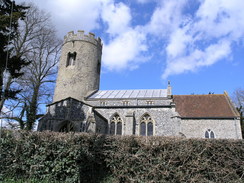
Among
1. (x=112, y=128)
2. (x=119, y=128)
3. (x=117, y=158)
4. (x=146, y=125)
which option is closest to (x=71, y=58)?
(x=112, y=128)

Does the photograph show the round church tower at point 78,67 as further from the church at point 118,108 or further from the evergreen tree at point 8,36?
the evergreen tree at point 8,36

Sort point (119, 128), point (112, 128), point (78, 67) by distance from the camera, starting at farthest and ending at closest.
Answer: point (78, 67), point (112, 128), point (119, 128)

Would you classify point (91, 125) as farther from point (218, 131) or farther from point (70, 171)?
point (218, 131)

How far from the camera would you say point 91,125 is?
46.4 ft

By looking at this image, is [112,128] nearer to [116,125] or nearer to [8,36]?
[116,125]

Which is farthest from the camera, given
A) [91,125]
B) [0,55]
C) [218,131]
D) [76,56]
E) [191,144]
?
[76,56]

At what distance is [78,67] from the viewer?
72.6 feet

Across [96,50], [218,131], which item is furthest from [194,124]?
[96,50]

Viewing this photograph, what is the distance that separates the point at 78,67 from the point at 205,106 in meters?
14.4

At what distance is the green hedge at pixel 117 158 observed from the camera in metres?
7.12

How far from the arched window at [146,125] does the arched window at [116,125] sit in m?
2.02

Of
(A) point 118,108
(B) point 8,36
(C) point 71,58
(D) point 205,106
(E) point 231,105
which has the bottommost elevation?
(A) point 118,108

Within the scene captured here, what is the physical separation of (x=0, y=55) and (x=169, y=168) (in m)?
9.44

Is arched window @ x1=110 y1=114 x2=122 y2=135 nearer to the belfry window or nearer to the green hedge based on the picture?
the belfry window
